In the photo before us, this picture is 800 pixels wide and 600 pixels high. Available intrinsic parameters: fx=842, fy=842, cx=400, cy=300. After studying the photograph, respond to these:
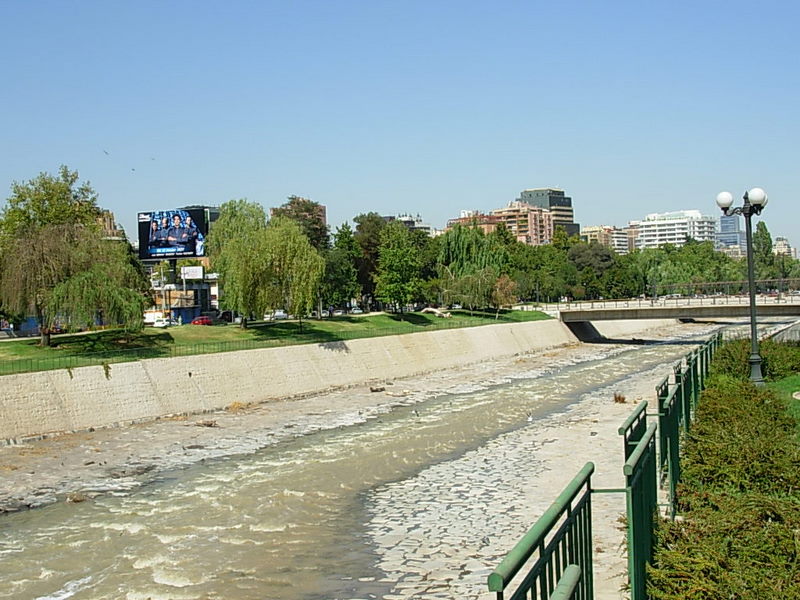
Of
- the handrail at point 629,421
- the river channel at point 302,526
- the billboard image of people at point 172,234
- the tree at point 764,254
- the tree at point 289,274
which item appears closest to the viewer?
the handrail at point 629,421

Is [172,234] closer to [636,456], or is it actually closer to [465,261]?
[465,261]

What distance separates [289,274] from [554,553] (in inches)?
2018

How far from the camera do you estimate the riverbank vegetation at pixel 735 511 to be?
313 inches

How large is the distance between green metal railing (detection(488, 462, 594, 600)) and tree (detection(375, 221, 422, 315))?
69231 millimetres

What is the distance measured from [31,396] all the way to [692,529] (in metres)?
32.3

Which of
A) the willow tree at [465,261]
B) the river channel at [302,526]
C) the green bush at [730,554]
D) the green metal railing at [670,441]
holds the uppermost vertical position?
the willow tree at [465,261]

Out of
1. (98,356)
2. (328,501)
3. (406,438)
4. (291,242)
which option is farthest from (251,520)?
(291,242)

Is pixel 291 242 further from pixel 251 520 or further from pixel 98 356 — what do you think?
pixel 251 520

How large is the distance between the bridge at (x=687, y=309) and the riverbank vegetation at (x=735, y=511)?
2231 inches

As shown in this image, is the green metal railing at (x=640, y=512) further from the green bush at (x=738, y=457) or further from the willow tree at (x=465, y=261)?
the willow tree at (x=465, y=261)

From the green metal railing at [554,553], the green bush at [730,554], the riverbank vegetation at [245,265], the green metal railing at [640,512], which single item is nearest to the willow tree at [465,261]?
the riverbank vegetation at [245,265]

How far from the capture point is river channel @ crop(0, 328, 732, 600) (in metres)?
15.8

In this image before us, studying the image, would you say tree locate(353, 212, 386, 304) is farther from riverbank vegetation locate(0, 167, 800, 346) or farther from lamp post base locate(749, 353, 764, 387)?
lamp post base locate(749, 353, 764, 387)

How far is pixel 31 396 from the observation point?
35.4 metres
